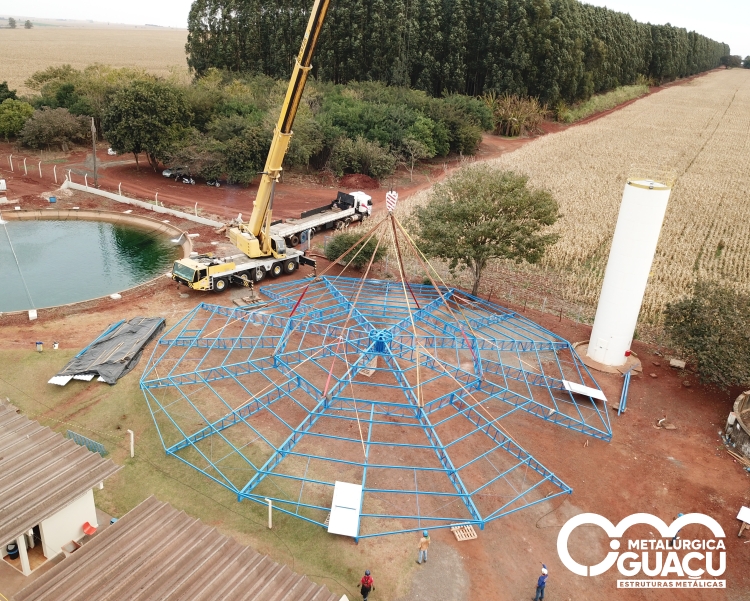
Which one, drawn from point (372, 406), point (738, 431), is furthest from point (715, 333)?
point (372, 406)

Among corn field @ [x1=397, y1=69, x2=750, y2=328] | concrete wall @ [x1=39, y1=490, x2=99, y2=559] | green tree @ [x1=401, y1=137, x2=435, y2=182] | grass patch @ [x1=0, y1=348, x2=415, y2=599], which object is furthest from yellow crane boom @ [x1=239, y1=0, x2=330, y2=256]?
green tree @ [x1=401, y1=137, x2=435, y2=182]

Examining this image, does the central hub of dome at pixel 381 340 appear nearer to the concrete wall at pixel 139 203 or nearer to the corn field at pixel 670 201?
the corn field at pixel 670 201

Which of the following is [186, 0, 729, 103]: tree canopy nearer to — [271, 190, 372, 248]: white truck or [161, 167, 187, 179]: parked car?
[161, 167, 187, 179]: parked car

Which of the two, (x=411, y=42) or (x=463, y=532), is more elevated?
(x=411, y=42)

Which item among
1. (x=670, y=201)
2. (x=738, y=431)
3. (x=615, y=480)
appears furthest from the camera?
(x=670, y=201)

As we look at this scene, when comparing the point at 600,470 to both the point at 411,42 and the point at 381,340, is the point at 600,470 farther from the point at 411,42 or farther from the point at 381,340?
the point at 411,42

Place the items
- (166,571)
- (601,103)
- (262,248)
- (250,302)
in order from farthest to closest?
(601,103) < (262,248) < (250,302) < (166,571)
